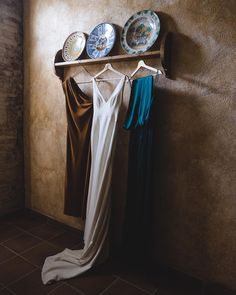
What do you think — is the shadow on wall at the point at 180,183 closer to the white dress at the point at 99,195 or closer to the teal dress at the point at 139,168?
the teal dress at the point at 139,168

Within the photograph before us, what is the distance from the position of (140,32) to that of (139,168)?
48.7 inches

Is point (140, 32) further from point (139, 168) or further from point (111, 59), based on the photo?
point (139, 168)

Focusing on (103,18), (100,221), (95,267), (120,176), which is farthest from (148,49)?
(95,267)

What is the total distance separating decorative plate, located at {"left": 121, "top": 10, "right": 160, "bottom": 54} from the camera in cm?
208

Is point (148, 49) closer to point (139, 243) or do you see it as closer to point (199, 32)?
point (199, 32)

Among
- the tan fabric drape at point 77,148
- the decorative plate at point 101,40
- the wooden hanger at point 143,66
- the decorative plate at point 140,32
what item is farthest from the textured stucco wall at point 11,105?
the wooden hanger at point 143,66

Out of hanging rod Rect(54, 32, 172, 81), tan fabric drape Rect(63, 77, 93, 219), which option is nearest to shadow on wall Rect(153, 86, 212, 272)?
hanging rod Rect(54, 32, 172, 81)

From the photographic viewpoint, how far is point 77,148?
249cm

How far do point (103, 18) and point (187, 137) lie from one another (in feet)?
4.91

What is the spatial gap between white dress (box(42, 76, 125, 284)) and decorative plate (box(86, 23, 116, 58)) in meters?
0.46

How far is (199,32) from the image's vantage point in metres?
1.92

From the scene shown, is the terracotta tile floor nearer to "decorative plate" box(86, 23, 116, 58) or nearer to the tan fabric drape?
the tan fabric drape

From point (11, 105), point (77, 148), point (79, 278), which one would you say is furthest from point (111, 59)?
point (79, 278)

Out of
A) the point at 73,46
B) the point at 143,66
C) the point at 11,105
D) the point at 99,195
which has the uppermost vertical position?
the point at 73,46
